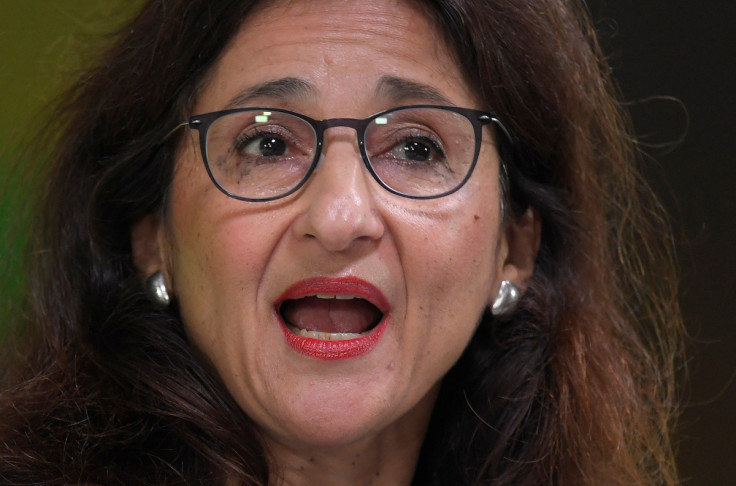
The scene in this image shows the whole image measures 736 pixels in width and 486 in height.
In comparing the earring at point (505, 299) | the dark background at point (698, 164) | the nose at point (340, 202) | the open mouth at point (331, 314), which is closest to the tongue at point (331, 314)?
the open mouth at point (331, 314)

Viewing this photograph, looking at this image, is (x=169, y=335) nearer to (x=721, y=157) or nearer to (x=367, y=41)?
(x=367, y=41)

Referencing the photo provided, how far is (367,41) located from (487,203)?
12.8 inches

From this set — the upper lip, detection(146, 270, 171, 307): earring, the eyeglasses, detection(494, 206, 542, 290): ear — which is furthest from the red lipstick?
detection(494, 206, 542, 290): ear

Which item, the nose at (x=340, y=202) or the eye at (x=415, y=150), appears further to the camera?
the eye at (x=415, y=150)

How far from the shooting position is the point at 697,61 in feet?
7.99

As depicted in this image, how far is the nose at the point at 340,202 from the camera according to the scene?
1.47 meters

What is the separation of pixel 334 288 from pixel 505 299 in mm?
421

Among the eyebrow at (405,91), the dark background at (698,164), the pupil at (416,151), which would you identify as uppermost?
the eyebrow at (405,91)

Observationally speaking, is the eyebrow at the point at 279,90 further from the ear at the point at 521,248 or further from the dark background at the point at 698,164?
the dark background at the point at 698,164

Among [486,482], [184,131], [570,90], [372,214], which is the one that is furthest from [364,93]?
[486,482]

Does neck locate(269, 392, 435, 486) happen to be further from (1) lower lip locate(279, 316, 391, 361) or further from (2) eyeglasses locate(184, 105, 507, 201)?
(2) eyeglasses locate(184, 105, 507, 201)

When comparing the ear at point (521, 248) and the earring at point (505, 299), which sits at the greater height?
the ear at point (521, 248)

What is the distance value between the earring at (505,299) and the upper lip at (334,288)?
34cm

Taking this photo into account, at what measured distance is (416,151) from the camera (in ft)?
5.36
